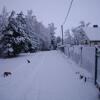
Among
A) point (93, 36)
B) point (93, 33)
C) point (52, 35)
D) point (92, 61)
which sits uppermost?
point (52, 35)

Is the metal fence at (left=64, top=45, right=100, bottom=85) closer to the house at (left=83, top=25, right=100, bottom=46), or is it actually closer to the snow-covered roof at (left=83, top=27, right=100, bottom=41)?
the house at (left=83, top=25, right=100, bottom=46)

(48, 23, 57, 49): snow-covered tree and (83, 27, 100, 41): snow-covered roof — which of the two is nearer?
(83, 27, 100, 41): snow-covered roof

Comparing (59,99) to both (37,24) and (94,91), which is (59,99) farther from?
(37,24)

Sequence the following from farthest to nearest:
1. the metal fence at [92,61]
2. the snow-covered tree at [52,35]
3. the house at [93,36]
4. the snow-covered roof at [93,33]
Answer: the snow-covered tree at [52,35]
the snow-covered roof at [93,33]
the house at [93,36]
the metal fence at [92,61]

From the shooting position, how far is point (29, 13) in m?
50.8

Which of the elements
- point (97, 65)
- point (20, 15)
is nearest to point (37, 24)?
point (20, 15)

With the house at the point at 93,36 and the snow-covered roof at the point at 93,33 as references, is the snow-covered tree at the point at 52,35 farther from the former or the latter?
the house at the point at 93,36

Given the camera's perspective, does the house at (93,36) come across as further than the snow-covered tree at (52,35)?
No

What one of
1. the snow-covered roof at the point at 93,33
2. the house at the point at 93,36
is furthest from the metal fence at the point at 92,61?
the snow-covered roof at the point at 93,33

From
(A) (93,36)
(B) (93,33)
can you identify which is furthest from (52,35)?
(A) (93,36)

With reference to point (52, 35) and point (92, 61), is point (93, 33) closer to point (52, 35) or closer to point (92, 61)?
point (92, 61)

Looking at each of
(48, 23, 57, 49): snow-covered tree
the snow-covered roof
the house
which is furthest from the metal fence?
(48, 23, 57, 49): snow-covered tree

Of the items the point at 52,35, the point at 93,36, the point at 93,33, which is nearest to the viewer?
the point at 93,36

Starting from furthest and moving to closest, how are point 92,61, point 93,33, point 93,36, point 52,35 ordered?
point 52,35 → point 93,33 → point 93,36 → point 92,61
